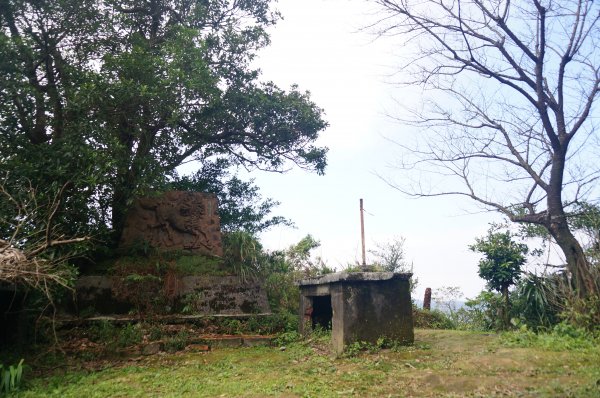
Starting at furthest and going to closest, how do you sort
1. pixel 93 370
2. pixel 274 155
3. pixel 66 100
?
pixel 274 155, pixel 66 100, pixel 93 370

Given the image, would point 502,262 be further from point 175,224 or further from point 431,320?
point 175,224

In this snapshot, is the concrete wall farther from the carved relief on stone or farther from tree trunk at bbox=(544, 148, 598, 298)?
tree trunk at bbox=(544, 148, 598, 298)

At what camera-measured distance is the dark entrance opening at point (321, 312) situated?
8383mm

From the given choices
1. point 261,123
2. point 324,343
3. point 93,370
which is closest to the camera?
point 93,370

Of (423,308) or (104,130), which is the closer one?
(104,130)

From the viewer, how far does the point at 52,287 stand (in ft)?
22.3

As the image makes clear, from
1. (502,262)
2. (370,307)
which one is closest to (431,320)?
(502,262)

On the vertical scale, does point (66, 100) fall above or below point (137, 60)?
below

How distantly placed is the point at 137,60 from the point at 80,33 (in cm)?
137

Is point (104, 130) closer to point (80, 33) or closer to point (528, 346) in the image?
point (80, 33)

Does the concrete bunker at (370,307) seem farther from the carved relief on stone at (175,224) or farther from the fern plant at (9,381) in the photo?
the fern plant at (9,381)

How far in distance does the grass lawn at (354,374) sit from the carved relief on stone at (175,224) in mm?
3107

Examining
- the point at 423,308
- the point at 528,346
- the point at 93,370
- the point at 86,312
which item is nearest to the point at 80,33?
the point at 86,312

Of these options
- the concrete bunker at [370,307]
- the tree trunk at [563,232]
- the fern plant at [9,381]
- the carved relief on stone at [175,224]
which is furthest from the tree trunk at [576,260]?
the fern plant at [9,381]
